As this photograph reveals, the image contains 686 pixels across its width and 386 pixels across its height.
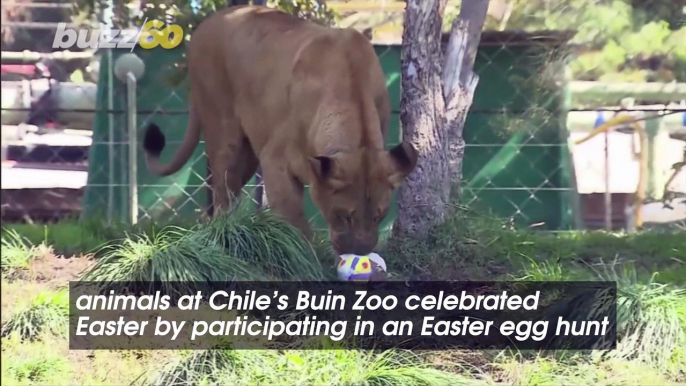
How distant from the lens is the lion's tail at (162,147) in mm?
4559

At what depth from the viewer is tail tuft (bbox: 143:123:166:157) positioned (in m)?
4.53

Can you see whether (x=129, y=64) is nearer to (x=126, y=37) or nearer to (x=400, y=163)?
(x=126, y=37)

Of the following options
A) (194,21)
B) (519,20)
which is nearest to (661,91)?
(519,20)

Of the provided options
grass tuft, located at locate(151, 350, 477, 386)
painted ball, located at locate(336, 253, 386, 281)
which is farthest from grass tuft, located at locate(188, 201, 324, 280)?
grass tuft, located at locate(151, 350, 477, 386)

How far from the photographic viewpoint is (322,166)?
3434 millimetres

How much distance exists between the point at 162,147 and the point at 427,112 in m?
1.47

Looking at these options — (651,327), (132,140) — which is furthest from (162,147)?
(651,327)

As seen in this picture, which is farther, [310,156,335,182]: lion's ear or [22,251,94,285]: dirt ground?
[22,251,94,285]: dirt ground

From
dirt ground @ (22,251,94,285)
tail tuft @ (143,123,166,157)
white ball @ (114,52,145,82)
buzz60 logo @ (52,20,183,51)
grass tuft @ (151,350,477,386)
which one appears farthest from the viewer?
white ball @ (114,52,145,82)

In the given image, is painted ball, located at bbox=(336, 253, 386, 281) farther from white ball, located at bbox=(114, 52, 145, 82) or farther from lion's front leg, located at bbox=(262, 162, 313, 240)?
white ball, located at bbox=(114, 52, 145, 82)

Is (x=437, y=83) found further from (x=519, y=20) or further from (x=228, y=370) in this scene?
(x=519, y=20)

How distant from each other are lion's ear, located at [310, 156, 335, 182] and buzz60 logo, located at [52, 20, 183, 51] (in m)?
2.08

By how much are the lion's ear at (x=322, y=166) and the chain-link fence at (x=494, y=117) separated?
176 centimetres

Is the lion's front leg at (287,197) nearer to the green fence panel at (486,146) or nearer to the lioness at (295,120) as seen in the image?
the lioness at (295,120)
